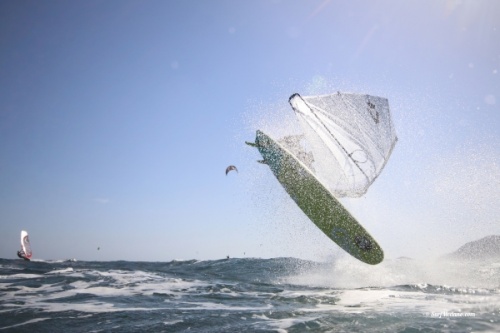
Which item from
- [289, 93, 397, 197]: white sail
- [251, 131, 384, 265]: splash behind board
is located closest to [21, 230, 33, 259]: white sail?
[251, 131, 384, 265]: splash behind board

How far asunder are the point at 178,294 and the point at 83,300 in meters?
2.99

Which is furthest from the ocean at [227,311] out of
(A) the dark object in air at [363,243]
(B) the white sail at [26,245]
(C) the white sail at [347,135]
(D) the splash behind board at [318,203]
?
(B) the white sail at [26,245]

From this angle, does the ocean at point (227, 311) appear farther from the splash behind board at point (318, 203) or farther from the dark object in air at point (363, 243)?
the splash behind board at point (318, 203)

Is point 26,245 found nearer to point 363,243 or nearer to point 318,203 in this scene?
point 318,203

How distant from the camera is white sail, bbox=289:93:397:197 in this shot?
58.1ft

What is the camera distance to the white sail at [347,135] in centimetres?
1770

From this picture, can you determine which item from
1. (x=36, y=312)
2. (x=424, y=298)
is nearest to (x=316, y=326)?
(x=424, y=298)

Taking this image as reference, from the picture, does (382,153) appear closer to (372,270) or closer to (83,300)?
(372,270)

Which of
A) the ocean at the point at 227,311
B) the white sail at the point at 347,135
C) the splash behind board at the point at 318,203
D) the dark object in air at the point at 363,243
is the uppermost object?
the white sail at the point at 347,135

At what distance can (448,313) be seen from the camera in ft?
23.3

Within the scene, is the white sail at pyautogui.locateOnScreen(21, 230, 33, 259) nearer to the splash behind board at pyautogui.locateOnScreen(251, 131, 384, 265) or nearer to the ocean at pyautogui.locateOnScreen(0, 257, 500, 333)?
the ocean at pyautogui.locateOnScreen(0, 257, 500, 333)

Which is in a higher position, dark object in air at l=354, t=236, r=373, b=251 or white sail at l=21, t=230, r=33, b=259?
dark object in air at l=354, t=236, r=373, b=251

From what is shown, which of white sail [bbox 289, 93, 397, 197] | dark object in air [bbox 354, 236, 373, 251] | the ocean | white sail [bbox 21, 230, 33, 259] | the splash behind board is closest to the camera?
the ocean

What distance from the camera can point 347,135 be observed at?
60.2 ft
